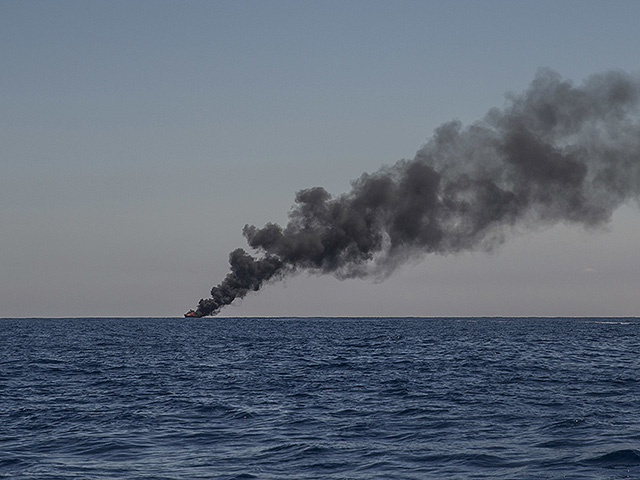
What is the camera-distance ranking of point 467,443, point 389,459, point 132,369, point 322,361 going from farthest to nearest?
point 322,361 → point 132,369 → point 467,443 → point 389,459

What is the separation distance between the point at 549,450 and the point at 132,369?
35.0m

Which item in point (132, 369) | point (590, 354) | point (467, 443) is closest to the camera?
point (467, 443)

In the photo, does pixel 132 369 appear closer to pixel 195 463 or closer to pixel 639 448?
pixel 195 463

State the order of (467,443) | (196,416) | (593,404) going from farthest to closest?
(593,404), (196,416), (467,443)

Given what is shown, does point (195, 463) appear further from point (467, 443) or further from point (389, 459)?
point (467, 443)

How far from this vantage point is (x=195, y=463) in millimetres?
20531

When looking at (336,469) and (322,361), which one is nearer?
(336,469)

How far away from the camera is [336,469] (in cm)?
1956

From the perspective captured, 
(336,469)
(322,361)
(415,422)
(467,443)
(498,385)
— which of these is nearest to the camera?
(336,469)

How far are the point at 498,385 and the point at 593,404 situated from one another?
765cm

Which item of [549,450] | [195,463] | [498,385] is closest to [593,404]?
[498,385]

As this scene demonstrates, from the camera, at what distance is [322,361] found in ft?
182

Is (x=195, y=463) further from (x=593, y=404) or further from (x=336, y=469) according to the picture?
(x=593, y=404)

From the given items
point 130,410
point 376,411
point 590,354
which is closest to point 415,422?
point 376,411
